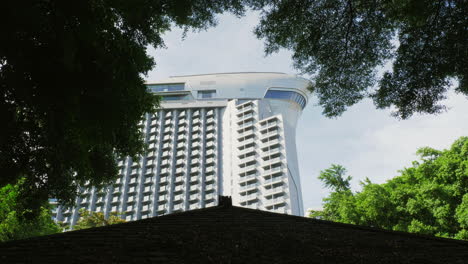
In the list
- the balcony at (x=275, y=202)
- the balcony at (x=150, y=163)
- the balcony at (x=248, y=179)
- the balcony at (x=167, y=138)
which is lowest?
the balcony at (x=275, y=202)

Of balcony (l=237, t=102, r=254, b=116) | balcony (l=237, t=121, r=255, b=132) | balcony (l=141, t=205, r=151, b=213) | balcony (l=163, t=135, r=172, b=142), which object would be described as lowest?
balcony (l=141, t=205, r=151, b=213)

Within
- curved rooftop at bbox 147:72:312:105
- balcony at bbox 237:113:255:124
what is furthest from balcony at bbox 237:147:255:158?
curved rooftop at bbox 147:72:312:105

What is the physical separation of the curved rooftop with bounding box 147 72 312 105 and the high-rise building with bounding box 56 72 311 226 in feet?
1.03

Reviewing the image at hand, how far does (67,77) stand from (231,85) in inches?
3838

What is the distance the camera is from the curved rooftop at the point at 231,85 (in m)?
100

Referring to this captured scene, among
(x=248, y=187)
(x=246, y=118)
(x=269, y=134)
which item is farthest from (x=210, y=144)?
(x=248, y=187)

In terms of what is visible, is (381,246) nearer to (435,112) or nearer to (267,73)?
(435,112)

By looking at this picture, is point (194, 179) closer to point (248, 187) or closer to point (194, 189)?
point (194, 189)

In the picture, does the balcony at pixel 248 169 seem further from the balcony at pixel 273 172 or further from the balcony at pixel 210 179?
the balcony at pixel 210 179

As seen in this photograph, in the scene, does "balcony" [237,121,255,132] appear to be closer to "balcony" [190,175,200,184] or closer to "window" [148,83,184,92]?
"balcony" [190,175,200,184]

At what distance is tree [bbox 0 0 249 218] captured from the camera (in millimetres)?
4504

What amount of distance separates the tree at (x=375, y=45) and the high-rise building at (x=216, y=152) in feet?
222

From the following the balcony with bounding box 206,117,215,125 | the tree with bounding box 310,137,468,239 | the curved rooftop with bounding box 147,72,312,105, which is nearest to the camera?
the tree with bounding box 310,137,468,239

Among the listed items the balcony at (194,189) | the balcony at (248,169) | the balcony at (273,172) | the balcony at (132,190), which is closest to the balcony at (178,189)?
the balcony at (194,189)
